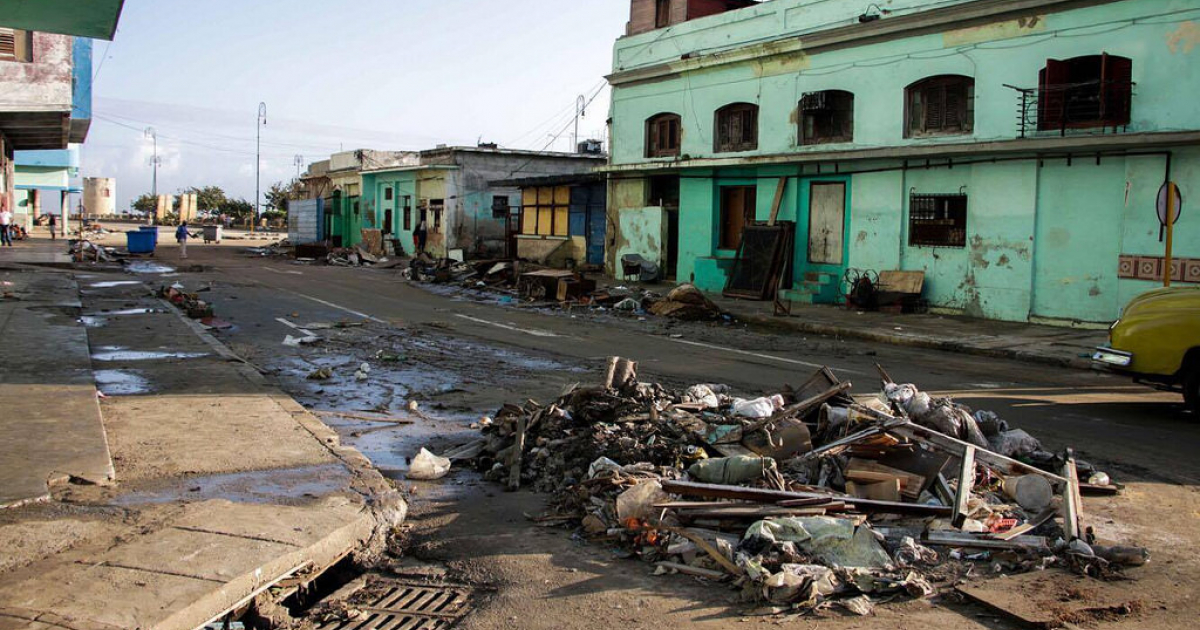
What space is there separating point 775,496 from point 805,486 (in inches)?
20.1

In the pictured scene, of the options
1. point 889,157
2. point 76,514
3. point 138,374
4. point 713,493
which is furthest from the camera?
point 889,157

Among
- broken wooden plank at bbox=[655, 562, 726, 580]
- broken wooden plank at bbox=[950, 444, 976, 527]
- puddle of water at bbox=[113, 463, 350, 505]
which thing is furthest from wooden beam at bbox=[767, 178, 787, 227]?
broken wooden plank at bbox=[655, 562, 726, 580]

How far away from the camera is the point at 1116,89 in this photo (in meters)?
18.0

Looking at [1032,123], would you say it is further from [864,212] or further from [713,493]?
[713,493]

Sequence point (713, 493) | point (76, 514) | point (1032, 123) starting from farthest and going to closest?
1. point (1032, 123)
2. point (713, 493)
3. point (76, 514)

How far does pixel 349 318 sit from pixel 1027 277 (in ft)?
45.8

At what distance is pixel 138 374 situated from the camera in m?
10.6

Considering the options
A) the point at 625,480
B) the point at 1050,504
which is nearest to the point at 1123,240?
the point at 1050,504

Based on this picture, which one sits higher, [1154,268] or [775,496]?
[1154,268]

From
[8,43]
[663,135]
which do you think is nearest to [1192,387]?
[663,135]

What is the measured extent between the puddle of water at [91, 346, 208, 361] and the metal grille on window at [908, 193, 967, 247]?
637 inches

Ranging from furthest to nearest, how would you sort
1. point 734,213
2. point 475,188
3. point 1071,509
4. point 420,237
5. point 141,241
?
point 475,188 → point 420,237 → point 141,241 → point 734,213 → point 1071,509

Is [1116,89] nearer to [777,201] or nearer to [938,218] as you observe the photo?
[938,218]

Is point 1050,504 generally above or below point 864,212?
below
